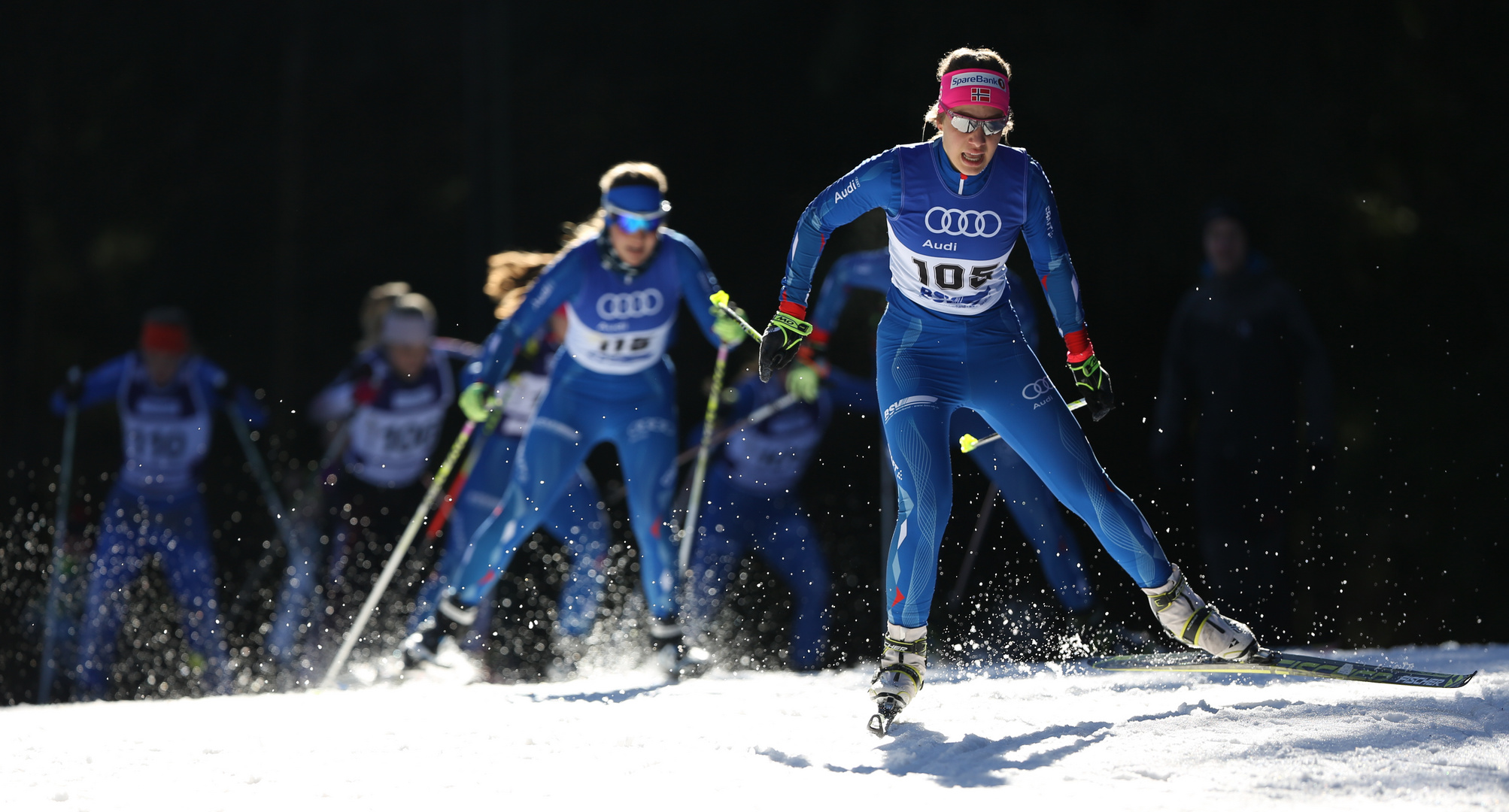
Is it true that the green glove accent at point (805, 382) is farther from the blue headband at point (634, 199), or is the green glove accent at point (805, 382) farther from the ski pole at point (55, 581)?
the ski pole at point (55, 581)

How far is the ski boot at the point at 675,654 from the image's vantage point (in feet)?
17.8

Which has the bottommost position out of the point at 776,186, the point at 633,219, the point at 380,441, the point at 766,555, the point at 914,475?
the point at 766,555

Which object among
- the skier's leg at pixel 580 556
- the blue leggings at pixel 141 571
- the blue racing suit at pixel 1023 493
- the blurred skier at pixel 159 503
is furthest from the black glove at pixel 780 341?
the blue leggings at pixel 141 571

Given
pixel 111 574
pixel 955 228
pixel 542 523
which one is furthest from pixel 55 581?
pixel 955 228

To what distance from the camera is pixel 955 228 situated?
3.81 m

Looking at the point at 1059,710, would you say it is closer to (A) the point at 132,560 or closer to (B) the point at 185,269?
Answer: (A) the point at 132,560

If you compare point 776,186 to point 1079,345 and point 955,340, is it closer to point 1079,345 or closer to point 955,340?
point 1079,345

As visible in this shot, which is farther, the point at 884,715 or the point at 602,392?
the point at 602,392

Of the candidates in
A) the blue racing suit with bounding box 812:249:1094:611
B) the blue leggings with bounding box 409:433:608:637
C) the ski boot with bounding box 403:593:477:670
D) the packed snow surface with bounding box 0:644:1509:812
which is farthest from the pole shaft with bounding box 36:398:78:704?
the blue racing suit with bounding box 812:249:1094:611

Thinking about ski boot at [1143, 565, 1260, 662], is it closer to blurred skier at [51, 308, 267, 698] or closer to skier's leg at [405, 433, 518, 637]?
skier's leg at [405, 433, 518, 637]

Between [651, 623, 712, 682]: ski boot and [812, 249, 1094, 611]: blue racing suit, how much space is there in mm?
1496

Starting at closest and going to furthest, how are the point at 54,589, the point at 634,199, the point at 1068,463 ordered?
the point at 1068,463 → the point at 634,199 → the point at 54,589

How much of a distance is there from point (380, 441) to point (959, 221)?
4.24 metres

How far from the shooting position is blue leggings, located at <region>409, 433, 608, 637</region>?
6.50 metres
